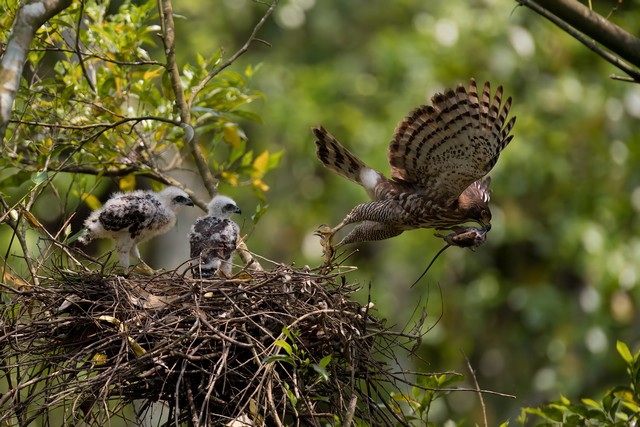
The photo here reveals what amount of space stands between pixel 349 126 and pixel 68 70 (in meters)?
9.65

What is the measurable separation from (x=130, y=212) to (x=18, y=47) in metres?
2.17

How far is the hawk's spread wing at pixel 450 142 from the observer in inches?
259

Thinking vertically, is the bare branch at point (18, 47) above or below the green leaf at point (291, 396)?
above

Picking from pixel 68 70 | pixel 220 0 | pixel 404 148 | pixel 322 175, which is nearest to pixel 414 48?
pixel 322 175

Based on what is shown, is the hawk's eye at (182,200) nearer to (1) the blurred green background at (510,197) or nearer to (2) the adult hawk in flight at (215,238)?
(2) the adult hawk in flight at (215,238)

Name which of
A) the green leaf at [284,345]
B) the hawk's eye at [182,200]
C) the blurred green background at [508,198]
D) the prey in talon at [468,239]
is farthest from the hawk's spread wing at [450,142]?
the blurred green background at [508,198]

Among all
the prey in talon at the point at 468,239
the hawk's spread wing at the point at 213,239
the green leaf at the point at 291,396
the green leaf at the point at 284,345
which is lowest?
the green leaf at the point at 291,396

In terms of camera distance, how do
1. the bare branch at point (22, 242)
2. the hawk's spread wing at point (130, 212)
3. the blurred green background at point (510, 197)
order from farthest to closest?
the blurred green background at point (510, 197)
the hawk's spread wing at point (130, 212)
the bare branch at point (22, 242)

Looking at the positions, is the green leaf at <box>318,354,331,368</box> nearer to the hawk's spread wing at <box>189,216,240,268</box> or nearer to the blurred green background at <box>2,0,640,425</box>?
the hawk's spread wing at <box>189,216,240,268</box>

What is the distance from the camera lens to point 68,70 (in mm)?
6570

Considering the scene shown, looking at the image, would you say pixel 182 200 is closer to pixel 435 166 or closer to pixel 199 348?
pixel 435 166

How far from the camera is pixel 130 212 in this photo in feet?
21.6

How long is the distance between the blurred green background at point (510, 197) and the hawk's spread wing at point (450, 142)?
6.62 m

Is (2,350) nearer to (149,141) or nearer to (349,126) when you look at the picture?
(149,141)
